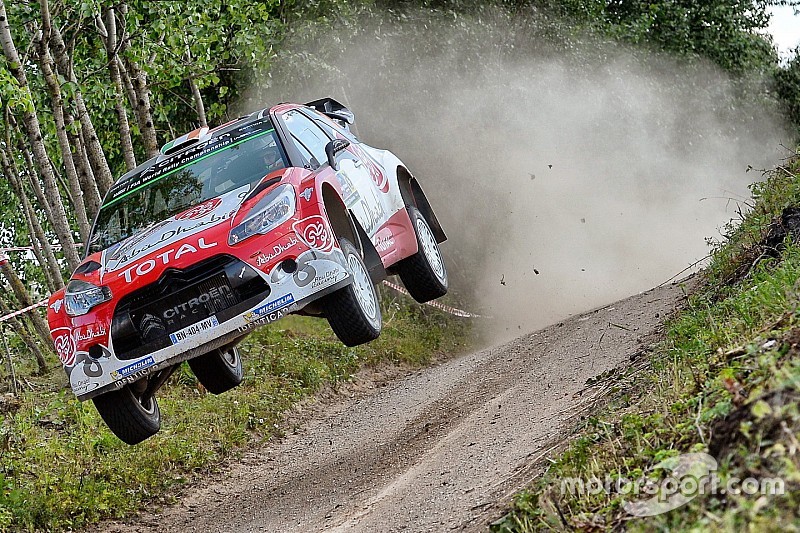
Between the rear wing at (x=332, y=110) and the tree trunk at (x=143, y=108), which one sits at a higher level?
the tree trunk at (x=143, y=108)

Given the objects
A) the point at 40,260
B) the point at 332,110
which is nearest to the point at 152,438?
the point at 332,110

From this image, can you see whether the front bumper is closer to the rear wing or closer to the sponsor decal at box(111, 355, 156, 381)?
the sponsor decal at box(111, 355, 156, 381)

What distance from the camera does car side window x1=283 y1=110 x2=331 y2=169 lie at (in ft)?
26.5

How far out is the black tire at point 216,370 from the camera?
8.82 meters

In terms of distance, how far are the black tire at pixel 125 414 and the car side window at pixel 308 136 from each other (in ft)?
7.44

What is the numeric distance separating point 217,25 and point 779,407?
11596 millimetres

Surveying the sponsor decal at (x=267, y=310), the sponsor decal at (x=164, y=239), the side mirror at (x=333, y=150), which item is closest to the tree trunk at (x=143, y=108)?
the side mirror at (x=333, y=150)

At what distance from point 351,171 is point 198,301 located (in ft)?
7.05

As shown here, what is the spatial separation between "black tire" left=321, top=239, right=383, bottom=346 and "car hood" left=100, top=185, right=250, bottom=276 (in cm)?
86

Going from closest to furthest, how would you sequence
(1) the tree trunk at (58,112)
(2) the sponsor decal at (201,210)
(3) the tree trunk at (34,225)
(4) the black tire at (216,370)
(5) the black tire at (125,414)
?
(2) the sponsor decal at (201,210) < (5) the black tire at (125,414) < (4) the black tire at (216,370) < (1) the tree trunk at (58,112) < (3) the tree trunk at (34,225)

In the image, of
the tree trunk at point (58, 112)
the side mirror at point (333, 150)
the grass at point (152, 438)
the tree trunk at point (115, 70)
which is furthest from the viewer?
the tree trunk at point (115, 70)

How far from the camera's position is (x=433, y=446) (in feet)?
26.6

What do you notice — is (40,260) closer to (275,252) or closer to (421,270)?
(421,270)

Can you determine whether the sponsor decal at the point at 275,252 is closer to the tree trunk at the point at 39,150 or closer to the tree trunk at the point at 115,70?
the tree trunk at the point at 39,150
